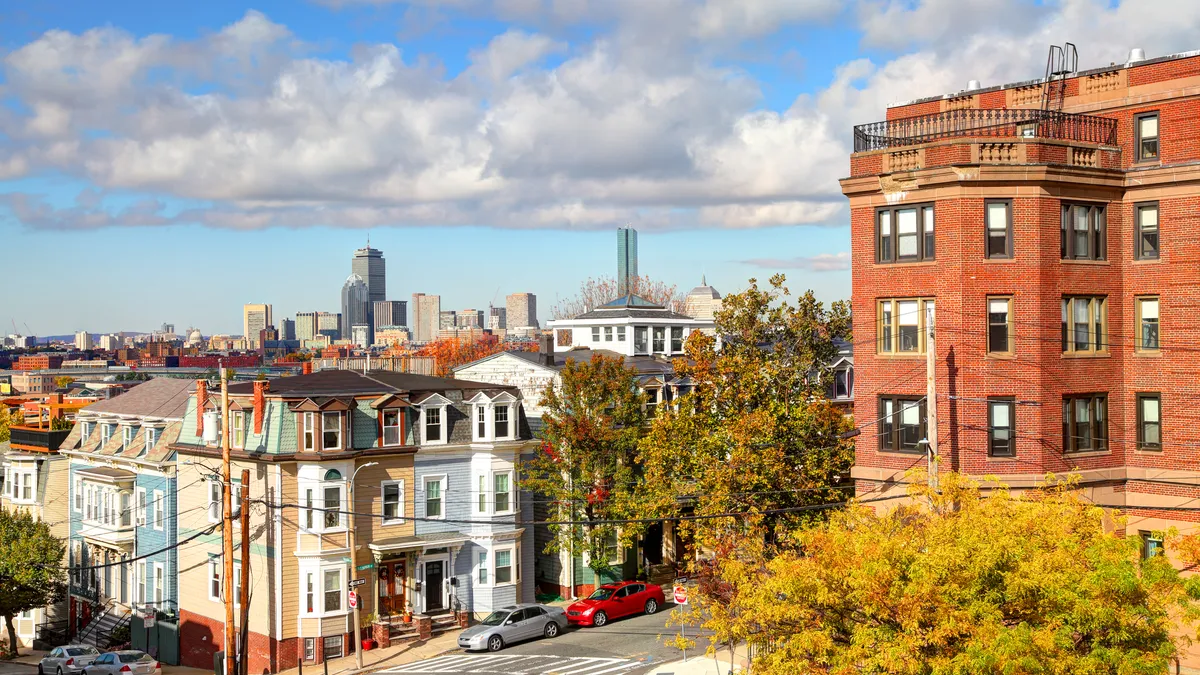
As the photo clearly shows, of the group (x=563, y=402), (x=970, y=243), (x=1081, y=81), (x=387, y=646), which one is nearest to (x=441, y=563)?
(x=387, y=646)

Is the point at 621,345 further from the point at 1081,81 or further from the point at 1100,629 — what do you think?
the point at 1100,629

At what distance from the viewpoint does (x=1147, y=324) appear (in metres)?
38.3

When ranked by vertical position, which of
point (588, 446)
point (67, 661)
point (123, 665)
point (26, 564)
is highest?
point (588, 446)

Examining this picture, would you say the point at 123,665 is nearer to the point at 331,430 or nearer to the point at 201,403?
the point at 201,403

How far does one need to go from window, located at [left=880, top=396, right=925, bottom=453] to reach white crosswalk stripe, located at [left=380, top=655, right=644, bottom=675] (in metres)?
13.0

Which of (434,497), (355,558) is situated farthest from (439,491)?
(355,558)

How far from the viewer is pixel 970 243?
36.4 m

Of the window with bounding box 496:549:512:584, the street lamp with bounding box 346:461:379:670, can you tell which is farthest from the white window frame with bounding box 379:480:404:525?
the window with bounding box 496:549:512:584

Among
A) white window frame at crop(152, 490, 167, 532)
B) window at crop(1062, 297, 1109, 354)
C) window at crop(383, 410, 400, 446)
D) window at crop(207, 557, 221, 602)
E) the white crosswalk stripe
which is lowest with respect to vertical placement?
the white crosswalk stripe

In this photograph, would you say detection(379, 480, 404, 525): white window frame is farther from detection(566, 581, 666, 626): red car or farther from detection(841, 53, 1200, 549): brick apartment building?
detection(841, 53, 1200, 549): brick apartment building

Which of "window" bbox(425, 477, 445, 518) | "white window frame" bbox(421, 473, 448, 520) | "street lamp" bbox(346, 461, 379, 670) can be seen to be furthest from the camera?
"window" bbox(425, 477, 445, 518)

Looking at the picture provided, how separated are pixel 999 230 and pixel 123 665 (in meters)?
37.3

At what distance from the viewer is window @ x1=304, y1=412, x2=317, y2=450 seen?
5266cm

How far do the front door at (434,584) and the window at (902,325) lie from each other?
25.1 metres
